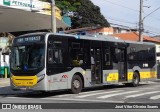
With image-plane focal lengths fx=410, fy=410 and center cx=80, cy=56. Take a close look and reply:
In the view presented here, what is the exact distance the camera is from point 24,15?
34.9 metres

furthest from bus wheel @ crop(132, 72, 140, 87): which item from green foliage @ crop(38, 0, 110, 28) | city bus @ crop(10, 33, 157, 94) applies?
green foliage @ crop(38, 0, 110, 28)

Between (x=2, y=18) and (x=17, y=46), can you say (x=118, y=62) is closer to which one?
(x=17, y=46)

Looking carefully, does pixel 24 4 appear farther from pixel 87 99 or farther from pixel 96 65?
pixel 87 99

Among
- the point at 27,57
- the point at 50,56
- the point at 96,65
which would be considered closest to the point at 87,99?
the point at 50,56

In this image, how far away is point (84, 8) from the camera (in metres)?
75.4

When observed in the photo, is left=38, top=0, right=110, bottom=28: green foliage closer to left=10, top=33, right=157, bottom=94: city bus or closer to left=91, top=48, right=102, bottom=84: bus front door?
left=10, top=33, right=157, bottom=94: city bus

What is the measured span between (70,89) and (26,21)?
1930cm

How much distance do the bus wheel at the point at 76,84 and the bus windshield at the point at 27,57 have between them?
7.95ft

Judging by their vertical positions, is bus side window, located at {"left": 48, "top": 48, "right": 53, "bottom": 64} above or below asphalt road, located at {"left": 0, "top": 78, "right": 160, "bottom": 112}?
above

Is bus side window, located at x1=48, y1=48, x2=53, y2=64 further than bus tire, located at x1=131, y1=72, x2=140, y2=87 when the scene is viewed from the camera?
No

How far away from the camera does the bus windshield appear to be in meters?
19.0

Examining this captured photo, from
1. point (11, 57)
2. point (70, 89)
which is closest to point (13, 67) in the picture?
point (11, 57)

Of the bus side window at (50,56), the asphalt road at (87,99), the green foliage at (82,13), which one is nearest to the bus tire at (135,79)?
the asphalt road at (87,99)

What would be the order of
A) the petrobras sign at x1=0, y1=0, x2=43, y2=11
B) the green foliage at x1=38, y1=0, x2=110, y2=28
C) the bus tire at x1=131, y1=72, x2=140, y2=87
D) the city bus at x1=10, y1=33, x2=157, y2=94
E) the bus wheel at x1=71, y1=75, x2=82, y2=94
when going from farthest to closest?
the green foliage at x1=38, y1=0, x2=110, y2=28
the petrobras sign at x1=0, y1=0, x2=43, y2=11
the bus tire at x1=131, y1=72, x2=140, y2=87
the bus wheel at x1=71, y1=75, x2=82, y2=94
the city bus at x1=10, y1=33, x2=157, y2=94
